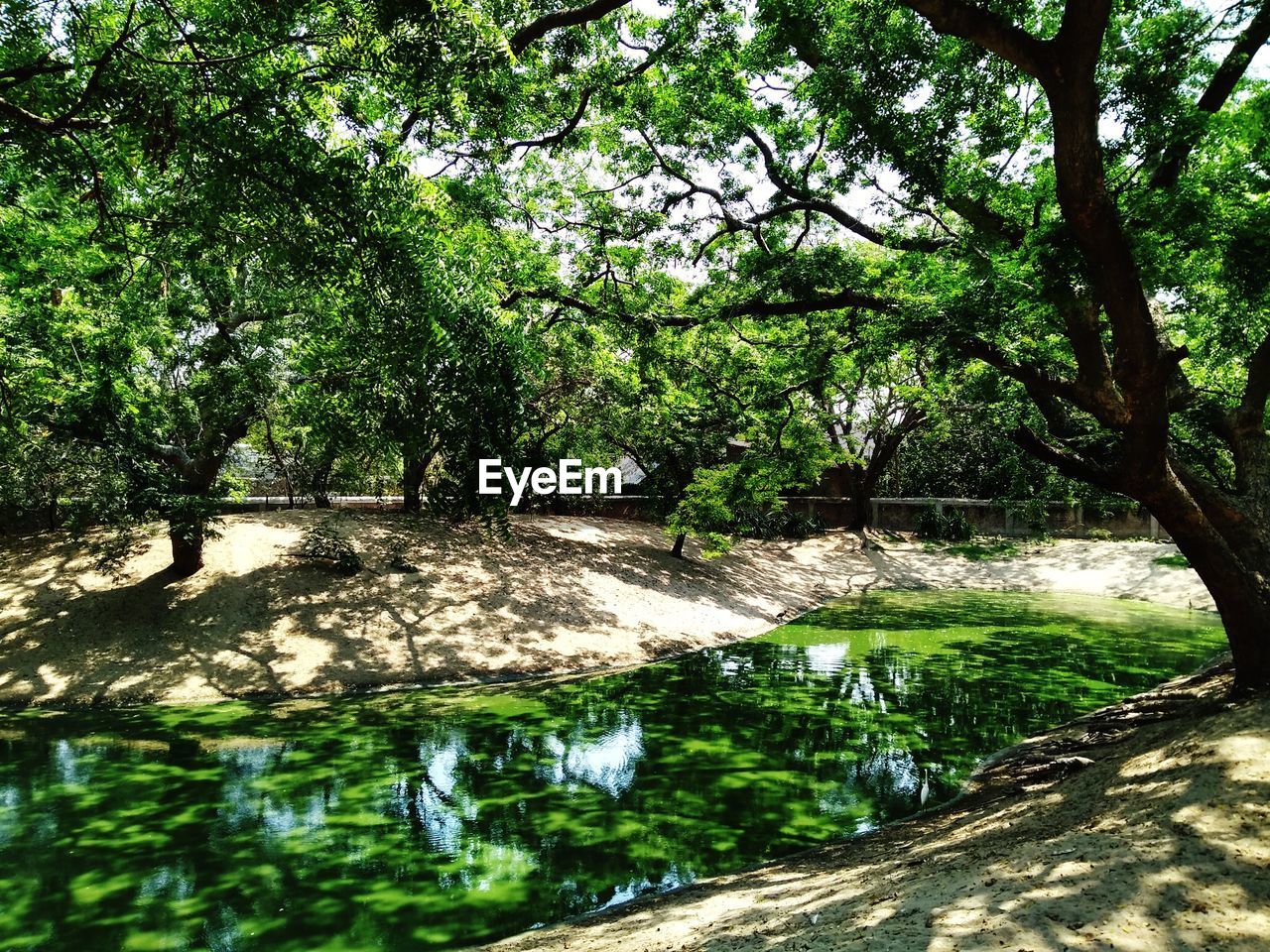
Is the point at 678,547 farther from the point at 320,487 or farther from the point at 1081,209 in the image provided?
the point at 1081,209

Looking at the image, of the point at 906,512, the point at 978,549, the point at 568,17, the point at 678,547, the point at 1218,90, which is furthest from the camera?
the point at 906,512

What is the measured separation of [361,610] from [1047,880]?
10535 millimetres

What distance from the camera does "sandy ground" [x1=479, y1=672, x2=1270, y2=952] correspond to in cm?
285

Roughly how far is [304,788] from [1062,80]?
768cm

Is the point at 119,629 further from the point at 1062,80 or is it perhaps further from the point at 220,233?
the point at 1062,80

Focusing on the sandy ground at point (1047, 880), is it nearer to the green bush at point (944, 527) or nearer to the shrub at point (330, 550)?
the shrub at point (330, 550)

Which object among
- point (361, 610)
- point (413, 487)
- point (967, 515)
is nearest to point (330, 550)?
point (361, 610)

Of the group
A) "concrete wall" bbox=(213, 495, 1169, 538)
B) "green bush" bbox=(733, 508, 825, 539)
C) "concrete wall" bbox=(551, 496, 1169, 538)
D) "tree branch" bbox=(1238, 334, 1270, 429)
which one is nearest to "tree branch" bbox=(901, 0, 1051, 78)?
"tree branch" bbox=(1238, 334, 1270, 429)

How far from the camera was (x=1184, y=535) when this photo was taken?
6051mm

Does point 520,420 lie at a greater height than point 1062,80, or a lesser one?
lesser

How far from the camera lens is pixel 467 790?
6.66 m

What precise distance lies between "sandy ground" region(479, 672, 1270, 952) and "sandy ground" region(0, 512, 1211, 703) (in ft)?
22.9

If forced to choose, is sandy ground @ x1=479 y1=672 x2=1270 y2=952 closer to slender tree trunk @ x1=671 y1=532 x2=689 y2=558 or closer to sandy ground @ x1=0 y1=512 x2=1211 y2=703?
sandy ground @ x1=0 y1=512 x2=1211 y2=703

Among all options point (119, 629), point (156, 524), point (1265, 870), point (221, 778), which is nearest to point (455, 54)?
point (1265, 870)
